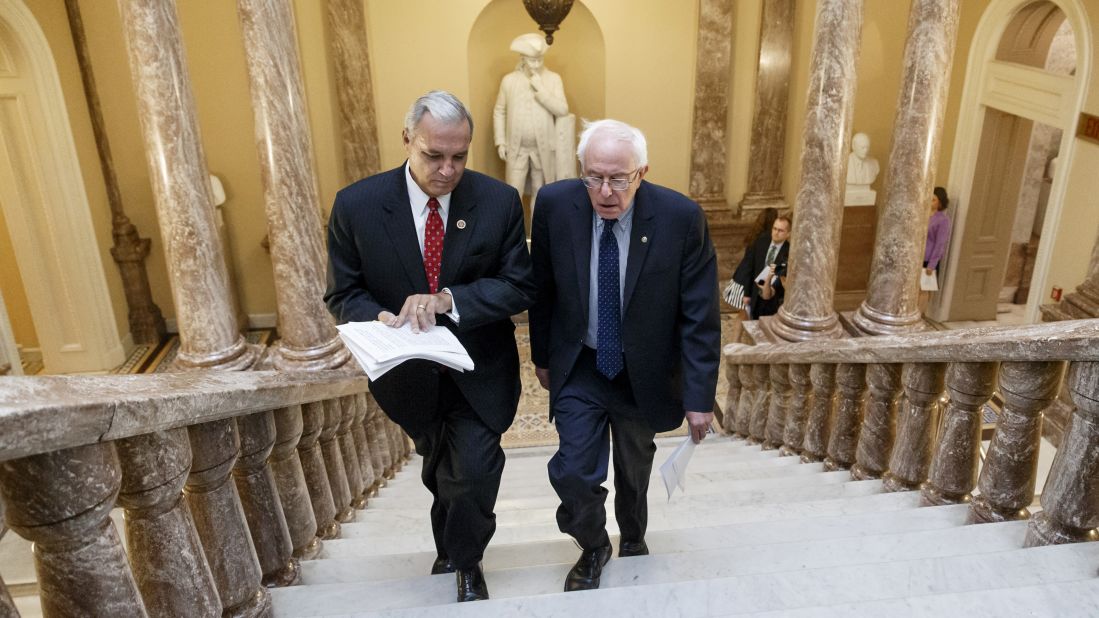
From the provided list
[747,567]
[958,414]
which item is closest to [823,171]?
[958,414]

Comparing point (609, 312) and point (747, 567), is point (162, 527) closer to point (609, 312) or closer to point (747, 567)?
point (609, 312)

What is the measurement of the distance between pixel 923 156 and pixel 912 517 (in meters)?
2.49

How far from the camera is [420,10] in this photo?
927 cm

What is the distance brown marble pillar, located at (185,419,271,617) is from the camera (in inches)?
85.2

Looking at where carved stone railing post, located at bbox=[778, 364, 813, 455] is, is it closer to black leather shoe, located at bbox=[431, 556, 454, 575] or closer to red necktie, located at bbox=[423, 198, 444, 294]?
black leather shoe, located at bbox=[431, 556, 454, 575]

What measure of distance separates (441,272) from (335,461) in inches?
49.7

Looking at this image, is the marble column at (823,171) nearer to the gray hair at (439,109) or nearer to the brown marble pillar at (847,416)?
the brown marble pillar at (847,416)

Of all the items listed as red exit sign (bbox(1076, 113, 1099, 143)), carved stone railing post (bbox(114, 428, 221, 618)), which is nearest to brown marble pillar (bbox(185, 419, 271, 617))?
carved stone railing post (bbox(114, 428, 221, 618))

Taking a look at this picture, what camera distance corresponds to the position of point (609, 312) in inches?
110

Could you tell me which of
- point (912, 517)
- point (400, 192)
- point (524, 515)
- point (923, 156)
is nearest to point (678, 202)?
point (400, 192)

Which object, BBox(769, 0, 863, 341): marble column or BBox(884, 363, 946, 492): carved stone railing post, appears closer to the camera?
BBox(884, 363, 946, 492): carved stone railing post

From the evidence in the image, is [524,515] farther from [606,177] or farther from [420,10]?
[420,10]

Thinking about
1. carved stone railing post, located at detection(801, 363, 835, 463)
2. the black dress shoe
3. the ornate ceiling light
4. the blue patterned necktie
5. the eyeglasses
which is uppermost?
the ornate ceiling light

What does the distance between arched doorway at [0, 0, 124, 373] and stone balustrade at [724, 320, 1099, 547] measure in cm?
644
